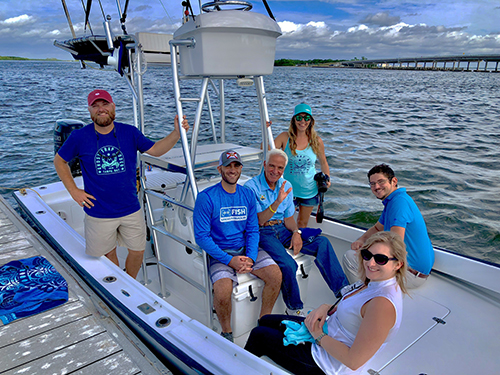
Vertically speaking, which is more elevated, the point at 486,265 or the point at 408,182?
the point at 486,265

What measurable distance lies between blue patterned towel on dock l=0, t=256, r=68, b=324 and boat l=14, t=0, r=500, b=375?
0.73ft

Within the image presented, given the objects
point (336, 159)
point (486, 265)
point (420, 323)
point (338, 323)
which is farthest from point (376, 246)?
point (336, 159)

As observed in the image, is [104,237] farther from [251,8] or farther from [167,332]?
[251,8]

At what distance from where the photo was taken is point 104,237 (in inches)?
104

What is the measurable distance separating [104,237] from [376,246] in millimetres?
2079

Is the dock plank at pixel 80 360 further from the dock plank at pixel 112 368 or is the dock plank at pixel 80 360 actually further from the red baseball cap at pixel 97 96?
the red baseball cap at pixel 97 96

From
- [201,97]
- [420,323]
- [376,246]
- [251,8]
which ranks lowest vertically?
[420,323]

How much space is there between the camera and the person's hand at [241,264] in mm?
2252

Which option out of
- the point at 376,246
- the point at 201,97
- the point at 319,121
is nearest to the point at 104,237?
the point at 201,97

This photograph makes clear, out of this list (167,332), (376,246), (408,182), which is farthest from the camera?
(408,182)

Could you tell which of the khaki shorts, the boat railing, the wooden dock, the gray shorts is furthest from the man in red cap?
the gray shorts

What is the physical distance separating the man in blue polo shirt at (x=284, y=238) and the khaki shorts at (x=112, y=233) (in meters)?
0.98

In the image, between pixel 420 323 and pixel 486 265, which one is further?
pixel 486 265

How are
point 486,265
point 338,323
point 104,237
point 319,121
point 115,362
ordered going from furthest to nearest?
point 319,121
point 104,237
point 486,265
point 115,362
point 338,323
